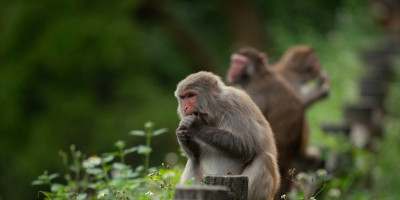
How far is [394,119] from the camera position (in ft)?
36.5

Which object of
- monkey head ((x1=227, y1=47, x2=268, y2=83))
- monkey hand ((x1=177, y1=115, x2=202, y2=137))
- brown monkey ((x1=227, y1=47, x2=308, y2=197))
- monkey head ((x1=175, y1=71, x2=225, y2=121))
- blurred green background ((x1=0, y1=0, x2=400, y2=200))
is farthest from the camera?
blurred green background ((x1=0, y1=0, x2=400, y2=200))

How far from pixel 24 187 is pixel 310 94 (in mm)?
5796

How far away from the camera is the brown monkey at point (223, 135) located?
4.16 meters

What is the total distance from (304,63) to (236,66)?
143 cm

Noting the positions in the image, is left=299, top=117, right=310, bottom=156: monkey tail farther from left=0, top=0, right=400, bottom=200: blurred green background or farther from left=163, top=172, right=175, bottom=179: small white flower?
left=0, top=0, right=400, bottom=200: blurred green background

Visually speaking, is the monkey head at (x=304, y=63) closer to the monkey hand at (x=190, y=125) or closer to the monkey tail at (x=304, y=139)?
the monkey tail at (x=304, y=139)

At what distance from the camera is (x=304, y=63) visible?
302 inches

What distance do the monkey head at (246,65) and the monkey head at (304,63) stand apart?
124 centimetres

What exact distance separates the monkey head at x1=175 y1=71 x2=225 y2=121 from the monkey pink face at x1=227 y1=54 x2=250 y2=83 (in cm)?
219

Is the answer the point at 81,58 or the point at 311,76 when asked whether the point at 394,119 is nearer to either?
the point at 311,76

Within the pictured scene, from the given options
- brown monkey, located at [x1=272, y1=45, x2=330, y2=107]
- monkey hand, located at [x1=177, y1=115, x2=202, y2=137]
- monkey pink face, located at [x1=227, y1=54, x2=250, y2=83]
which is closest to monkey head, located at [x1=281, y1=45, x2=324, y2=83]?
brown monkey, located at [x1=272, y1=45, x2=330, y2=107]

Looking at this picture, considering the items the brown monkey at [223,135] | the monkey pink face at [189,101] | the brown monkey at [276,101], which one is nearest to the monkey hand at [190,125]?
the brown monkey at [223,135]

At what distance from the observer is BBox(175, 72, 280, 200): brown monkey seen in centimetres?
416

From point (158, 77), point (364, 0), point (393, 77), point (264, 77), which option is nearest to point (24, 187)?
point (158, 77)
